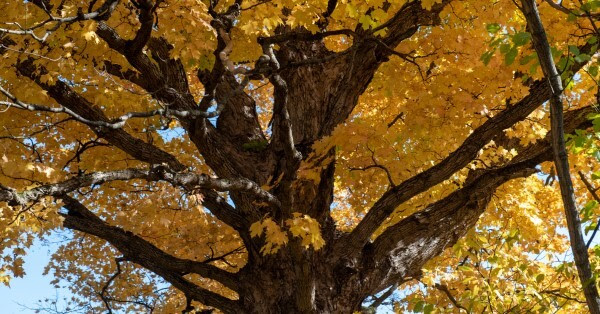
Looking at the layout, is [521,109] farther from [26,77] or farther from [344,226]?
[344,226]

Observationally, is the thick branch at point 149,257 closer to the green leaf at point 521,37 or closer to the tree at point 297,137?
the tree at point 297,137

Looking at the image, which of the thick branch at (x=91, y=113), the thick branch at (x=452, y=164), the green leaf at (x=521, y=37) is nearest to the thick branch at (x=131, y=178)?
the thick branch at (x=452, y=164)

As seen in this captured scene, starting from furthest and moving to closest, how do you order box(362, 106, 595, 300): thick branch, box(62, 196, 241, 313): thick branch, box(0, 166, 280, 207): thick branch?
box(62, 196, 241, 313): thick branch < box(362, 106, 595, 300): thick branch < box(0, 166, 280, 207): thick branch

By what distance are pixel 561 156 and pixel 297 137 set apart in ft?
15.9

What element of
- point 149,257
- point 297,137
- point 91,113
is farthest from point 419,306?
point 91,113

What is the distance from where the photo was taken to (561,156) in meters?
2.52

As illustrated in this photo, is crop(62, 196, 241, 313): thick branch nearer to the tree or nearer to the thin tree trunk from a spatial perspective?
the tree

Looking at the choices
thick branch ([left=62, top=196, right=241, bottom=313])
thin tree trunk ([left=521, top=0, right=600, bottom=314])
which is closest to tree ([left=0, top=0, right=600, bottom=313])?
thick branch ([left=62, top=196, right=241, bottom=313])

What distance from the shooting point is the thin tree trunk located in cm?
248

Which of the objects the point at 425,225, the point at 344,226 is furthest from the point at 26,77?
the point at 344,226

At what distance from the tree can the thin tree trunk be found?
2.41m

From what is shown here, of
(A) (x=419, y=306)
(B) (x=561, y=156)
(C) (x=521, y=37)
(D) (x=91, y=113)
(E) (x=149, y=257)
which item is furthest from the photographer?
(E) (x=149, y=257)

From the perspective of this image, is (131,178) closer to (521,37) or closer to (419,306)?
(419,306)

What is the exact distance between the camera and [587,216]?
310 cm
